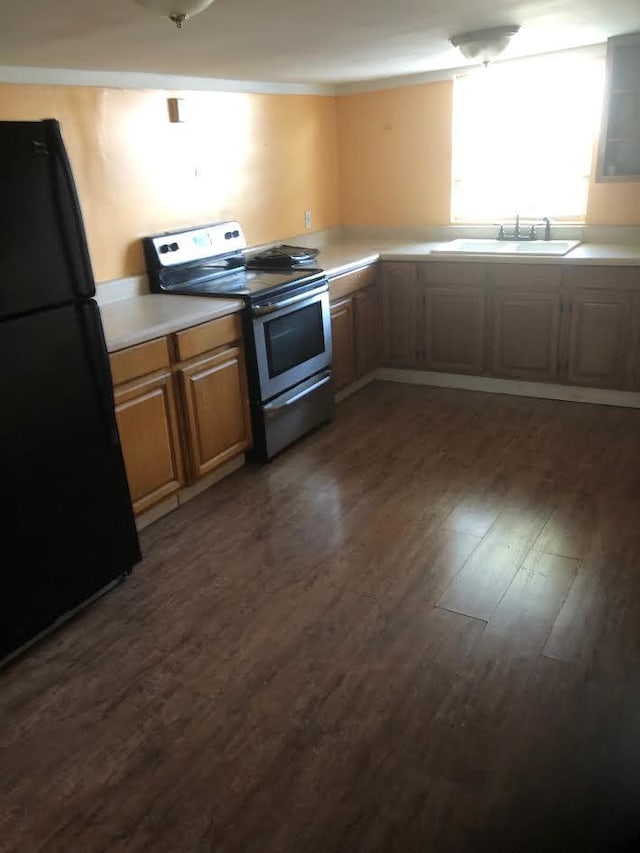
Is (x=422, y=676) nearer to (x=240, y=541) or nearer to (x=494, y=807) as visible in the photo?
(x=494, y=807)

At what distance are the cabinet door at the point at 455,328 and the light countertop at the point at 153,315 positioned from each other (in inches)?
66.0

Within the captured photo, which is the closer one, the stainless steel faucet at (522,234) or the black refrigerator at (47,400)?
the black refrigerator at (47,400)

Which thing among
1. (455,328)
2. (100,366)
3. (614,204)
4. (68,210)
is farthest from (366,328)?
(68,210)

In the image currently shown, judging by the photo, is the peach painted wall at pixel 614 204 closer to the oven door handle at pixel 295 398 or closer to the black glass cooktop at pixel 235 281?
the black glass cooktop at pixel 235 281

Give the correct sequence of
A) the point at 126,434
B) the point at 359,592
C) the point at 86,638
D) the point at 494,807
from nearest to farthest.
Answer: the point at 494,807, the point at 86,638, the point at 359,592, the point at 126,434

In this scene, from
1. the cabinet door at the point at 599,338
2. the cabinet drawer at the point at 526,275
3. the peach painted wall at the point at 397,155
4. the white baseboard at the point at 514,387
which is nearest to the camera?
the cabinet door at the point at 599,338

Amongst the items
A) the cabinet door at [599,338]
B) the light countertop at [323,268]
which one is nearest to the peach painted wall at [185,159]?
the light countertop at [323,268]

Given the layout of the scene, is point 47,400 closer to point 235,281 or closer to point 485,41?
point 235,281

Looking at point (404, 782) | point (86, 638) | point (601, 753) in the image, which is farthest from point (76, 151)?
point (601, 753)

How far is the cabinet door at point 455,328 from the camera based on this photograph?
445 cm

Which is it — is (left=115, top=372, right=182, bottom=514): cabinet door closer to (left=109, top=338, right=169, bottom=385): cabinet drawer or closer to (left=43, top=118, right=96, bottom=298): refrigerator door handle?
(left=109, top=338, right=169, bottom=385): cabinet drawer

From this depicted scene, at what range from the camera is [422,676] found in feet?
7.09

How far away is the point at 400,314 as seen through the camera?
4699 millimetres

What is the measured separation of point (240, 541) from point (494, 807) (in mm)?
1558
